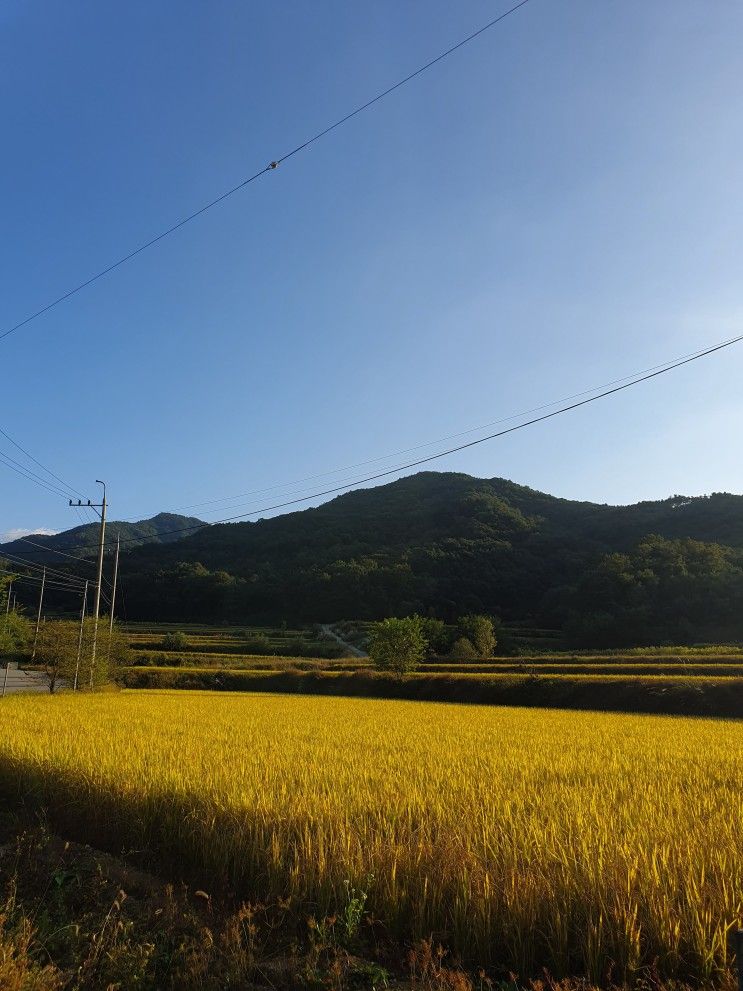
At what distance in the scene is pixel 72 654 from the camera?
109ft

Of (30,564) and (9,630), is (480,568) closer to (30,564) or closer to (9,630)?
(9,630)

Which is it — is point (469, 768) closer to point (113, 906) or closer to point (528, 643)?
point (113, 906)

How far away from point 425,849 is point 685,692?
29299mm

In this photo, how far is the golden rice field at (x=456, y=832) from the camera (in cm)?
379

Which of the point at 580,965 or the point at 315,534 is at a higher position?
the point at 315,534

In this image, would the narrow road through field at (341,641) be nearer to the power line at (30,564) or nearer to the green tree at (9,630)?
the power line at (30,564)

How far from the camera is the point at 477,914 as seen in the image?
13.0 ft

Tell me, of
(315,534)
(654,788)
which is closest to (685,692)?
(654,788)

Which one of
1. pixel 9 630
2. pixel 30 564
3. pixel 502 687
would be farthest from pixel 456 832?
pixel 9 630

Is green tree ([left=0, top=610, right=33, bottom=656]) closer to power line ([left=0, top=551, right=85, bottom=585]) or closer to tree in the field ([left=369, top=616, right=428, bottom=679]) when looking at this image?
power line ([left=0, top=551, right=85, bottom=585])

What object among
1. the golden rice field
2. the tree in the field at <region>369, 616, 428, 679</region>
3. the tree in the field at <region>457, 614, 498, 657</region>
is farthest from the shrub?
the golden rice field

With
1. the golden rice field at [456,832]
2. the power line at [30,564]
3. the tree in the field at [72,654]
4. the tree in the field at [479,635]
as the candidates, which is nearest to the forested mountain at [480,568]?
the tree in the field at [479,635]

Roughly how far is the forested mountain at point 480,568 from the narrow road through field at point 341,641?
5532 mm

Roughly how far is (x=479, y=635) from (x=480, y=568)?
3586 cm
